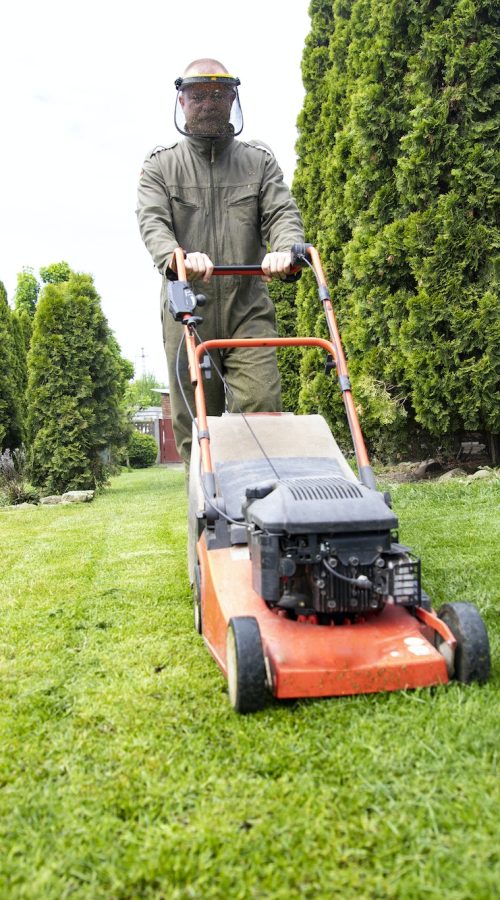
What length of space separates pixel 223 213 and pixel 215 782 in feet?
8.89

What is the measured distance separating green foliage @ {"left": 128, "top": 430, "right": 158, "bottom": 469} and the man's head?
80.5ft

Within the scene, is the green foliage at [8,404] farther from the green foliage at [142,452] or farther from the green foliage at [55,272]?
the green foliage at [55,272]

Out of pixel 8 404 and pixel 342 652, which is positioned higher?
pixel 8 404

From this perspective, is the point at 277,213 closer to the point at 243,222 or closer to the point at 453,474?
the point at 243,222

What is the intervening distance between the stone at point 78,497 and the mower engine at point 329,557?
320 inches

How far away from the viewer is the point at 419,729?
Answer: 183 cm

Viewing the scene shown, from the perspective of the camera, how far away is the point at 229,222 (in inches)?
145

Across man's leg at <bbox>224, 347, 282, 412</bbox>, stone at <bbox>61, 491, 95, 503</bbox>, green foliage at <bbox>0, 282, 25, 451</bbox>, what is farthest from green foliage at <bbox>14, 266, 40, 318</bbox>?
man's leg at <bbox>224, 347, 282, 412</bbox>

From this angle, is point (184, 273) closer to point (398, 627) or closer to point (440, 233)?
point (398, 627)

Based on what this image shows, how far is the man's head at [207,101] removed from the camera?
11.4ft

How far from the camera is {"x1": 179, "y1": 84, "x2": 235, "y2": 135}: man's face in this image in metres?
3.50

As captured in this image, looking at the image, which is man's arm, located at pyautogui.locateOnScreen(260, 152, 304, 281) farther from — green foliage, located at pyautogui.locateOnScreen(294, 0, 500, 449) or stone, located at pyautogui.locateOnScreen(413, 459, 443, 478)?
stone, located at pyautogui.locateOnScreen(413, 459, 443, 478)

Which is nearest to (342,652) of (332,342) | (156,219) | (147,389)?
(332,342)

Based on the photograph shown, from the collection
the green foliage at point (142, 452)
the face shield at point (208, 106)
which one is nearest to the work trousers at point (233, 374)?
the face shield at point (208, 106)
